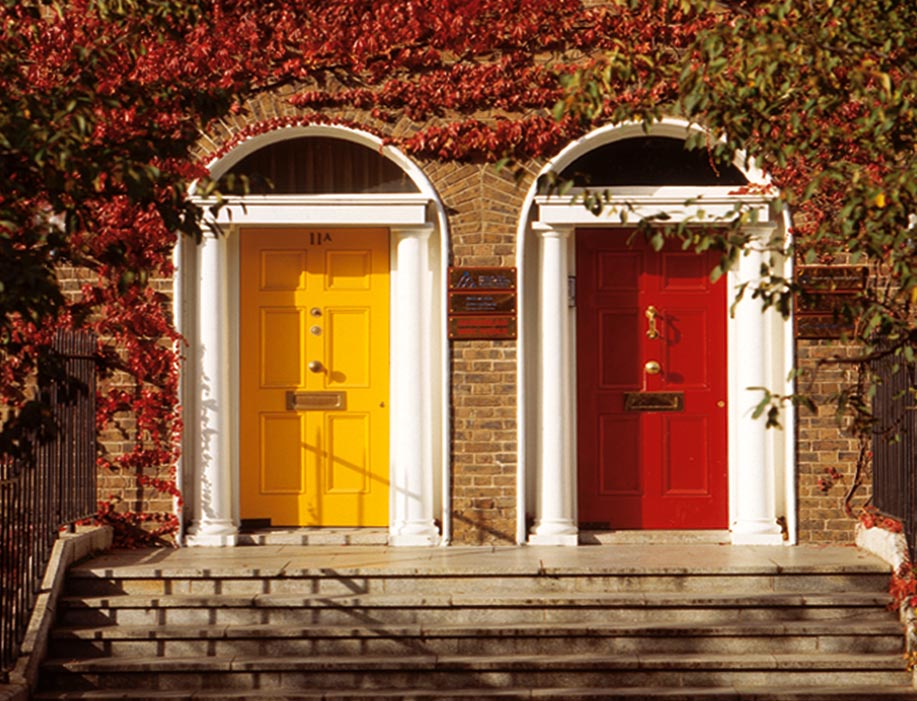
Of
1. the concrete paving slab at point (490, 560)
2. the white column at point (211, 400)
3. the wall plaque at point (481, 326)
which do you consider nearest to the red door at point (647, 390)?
the concrete paving slab at point (490, 560)

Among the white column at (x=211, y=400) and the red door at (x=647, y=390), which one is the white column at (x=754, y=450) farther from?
the white column at (x=211, y=400)

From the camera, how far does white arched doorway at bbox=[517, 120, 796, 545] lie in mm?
11023

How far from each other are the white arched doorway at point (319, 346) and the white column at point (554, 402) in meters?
0.71

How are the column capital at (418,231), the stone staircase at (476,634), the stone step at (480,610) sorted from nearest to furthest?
the stone staircase at (476,634), the stone step at (480,610), the column capital at (418,231)

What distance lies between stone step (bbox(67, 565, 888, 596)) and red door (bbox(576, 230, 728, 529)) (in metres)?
1.88

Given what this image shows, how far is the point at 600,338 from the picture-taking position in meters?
11.4

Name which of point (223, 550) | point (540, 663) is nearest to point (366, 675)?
point (540, 663)

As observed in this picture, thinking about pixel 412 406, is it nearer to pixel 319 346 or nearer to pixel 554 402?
pixel 319 346

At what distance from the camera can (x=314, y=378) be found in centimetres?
1141

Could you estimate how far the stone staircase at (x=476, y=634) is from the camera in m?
8.69

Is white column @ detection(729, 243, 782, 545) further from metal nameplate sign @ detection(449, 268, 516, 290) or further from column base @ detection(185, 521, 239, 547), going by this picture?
column base @ detection(185, 521, 239, 547)

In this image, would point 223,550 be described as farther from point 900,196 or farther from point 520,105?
point 900,196

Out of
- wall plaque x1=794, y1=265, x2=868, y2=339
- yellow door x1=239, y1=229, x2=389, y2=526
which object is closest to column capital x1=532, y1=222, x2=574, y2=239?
yellow door x1=239, y1=229, x2=389, y2=526

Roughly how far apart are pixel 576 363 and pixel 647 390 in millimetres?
563
